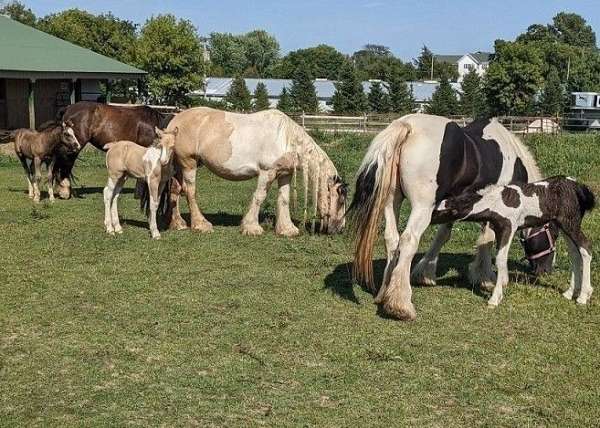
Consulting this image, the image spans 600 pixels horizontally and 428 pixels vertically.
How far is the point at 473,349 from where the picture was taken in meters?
5.87

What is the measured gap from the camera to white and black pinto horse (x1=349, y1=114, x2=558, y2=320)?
6.56 metres

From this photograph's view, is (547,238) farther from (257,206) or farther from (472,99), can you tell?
(472,99)

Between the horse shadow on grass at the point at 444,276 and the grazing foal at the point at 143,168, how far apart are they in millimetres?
3104

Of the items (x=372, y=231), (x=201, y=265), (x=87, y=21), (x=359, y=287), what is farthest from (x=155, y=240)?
(x=87, y=21)

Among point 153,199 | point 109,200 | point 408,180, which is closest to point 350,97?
point 109,200

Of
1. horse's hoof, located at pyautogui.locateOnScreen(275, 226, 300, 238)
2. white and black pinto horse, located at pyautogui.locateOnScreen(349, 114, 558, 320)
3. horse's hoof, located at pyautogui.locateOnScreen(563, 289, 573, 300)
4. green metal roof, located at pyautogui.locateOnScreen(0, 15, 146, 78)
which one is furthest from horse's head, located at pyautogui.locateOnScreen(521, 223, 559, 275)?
green metal roof, located at pyautogui.locateOnScreen(0, 15, 146, 78)

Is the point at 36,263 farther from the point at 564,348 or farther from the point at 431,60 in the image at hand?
the point at 431,60

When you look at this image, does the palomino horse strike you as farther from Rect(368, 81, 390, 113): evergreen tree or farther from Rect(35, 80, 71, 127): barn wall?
Rect(368, 81, 390, 113): evergreen tree

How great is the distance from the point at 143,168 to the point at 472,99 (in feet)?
165

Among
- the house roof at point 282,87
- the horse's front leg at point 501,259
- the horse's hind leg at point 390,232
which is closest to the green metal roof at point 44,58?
the horse's hind leg at point 390,232

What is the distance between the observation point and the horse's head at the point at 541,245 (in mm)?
7824

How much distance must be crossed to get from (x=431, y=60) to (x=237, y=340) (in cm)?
10485

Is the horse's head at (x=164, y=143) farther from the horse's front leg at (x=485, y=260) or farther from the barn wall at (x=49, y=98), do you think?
the barn wall at (x=49, y=98)

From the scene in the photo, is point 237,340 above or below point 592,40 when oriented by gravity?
below
